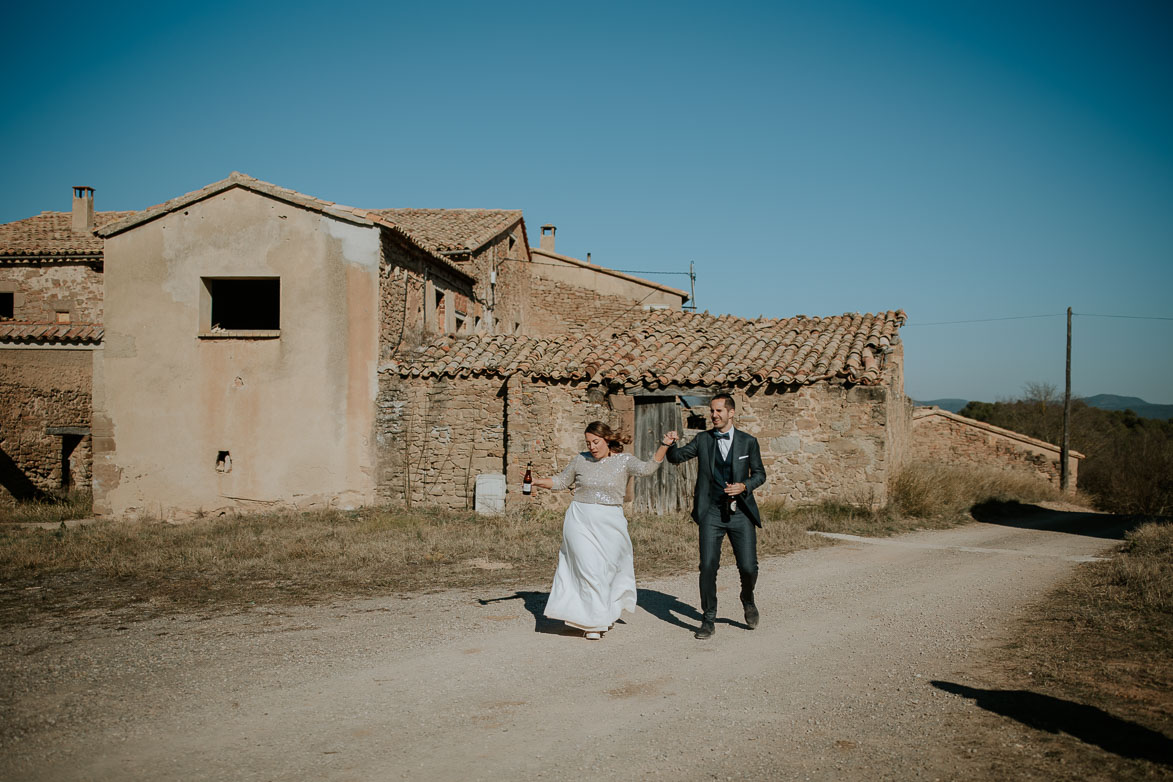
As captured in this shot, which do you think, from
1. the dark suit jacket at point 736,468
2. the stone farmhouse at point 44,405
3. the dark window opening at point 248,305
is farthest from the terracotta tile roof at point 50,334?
the dark suit jacket at point 736,468

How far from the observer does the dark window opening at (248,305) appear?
17.4m

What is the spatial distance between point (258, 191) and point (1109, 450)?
1197 inches

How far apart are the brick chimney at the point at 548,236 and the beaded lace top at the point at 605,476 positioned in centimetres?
2214

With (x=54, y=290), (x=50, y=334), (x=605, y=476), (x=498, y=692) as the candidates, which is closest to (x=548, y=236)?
(x=54, y=290)

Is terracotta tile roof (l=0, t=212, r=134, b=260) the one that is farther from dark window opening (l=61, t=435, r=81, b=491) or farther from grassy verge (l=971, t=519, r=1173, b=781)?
grassy verge (l=971, t=519, r=1173, b=781)

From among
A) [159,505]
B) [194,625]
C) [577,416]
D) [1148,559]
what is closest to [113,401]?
[159,505]

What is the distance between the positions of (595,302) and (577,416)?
446 inches

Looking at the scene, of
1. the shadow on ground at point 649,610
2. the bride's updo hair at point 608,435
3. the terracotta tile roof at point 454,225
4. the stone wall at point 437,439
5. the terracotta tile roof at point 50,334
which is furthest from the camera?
the terracotta tile roof at point 454,225

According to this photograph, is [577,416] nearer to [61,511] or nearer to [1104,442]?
[61,511]

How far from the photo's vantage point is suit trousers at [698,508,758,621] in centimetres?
612

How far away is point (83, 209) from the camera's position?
2250 centimetres

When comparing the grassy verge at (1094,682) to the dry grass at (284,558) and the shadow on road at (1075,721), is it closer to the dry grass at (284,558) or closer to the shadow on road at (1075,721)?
the shadow on road at (1075,721)

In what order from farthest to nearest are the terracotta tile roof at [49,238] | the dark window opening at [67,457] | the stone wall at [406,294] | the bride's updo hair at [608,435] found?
the terracotta tile roof at [49,238], the dark window opening at [67,457], the stone wall at [406,294], the bride's updo hair at [608,435]

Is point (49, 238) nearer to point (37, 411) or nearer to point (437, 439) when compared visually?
point (37, 411)
